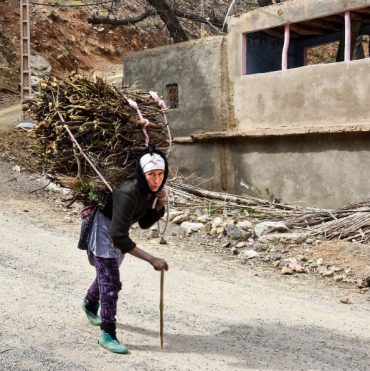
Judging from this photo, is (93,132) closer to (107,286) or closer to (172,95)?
(107,286)

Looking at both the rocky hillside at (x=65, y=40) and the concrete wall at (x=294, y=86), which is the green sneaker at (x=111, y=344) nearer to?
the concrete wall at (x=294, y=86)

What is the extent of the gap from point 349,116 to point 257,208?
217 centimetres

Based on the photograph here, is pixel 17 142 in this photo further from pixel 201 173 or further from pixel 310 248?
pixel 310 248

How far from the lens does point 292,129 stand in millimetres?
9992

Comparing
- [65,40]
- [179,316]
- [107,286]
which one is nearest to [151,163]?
→ [107,286]

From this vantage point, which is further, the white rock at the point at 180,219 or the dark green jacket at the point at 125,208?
the white rock at the point at 180,219

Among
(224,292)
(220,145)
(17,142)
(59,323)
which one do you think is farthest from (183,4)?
(59,323)

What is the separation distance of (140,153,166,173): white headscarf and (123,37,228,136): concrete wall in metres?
7.63

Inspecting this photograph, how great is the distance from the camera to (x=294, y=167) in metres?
10.2

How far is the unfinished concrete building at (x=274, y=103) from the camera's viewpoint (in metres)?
9.46

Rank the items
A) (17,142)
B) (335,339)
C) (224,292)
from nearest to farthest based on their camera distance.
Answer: (335,339), (224,292), (17,142)

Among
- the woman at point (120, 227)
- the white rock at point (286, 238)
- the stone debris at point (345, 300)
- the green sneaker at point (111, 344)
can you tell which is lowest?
the stone debris at point (345, 300)

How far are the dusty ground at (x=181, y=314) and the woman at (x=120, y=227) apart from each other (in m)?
0.29

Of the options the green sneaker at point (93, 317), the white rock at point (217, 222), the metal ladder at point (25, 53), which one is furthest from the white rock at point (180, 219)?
the metal ladder at point (25, 53)
